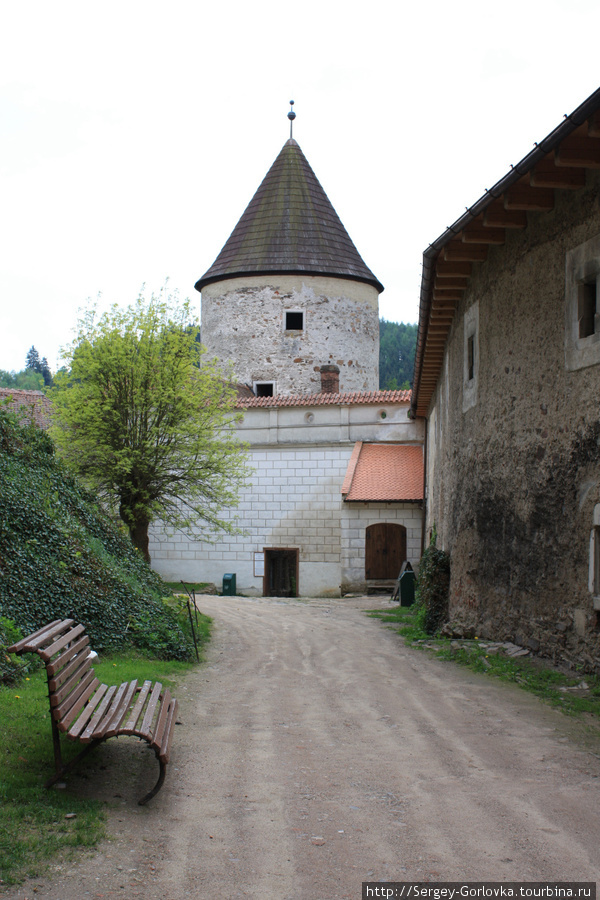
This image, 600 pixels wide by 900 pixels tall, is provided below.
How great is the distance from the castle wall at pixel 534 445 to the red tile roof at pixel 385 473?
10.8m

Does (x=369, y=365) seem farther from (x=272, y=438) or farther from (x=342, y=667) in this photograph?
(x=342, y=667)

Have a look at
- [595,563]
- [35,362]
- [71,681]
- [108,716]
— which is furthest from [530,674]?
[35,362]

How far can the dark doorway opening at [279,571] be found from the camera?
25109 mm

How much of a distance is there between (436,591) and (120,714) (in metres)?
9.12

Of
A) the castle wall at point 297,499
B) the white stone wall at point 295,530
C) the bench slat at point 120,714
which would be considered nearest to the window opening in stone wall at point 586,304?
the bench slat at point 120,714

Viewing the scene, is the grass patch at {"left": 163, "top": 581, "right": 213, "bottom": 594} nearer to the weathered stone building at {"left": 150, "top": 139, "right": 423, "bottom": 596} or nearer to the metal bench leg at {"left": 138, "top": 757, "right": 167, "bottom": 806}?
the weathered stone building at {"left": 150, "top": 139, "right": 423, "bottom": 596}

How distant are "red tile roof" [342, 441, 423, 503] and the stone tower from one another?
6.33 meters

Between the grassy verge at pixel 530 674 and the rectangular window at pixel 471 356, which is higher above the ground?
the rectangular window at pixel 471 356

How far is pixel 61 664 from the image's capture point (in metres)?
5.11

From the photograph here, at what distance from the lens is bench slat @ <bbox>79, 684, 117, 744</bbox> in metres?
4.68

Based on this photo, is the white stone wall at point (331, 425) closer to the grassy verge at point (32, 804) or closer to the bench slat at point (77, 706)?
the grassy verge at point (32, 804)

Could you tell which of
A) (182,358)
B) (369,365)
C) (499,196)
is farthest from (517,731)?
(369,365)

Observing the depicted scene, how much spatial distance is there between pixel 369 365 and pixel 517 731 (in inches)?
1060

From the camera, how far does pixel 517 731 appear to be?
6668 millimetres
